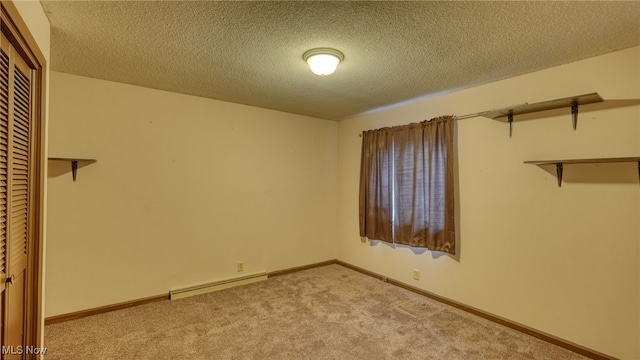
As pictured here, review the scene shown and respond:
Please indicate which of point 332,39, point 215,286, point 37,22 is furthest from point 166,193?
point 332,39

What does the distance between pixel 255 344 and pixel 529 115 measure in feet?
10.3

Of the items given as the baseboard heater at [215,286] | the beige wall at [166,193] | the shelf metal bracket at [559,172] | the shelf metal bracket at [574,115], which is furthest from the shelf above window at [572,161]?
the baseboard heater at [215,286]

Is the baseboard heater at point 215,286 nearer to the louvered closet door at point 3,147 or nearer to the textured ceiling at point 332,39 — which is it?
the louvered closet door at point 3,147

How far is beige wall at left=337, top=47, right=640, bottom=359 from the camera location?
2195 mm

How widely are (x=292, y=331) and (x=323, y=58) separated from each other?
7.65ft

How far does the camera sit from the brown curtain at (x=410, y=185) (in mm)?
3234

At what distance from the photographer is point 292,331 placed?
264 centimetres

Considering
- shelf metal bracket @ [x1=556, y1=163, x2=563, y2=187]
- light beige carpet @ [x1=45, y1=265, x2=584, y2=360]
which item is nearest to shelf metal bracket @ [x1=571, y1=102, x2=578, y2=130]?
shelf metal bracket @ [x1=556, y1=163, x2=563, y2=187]

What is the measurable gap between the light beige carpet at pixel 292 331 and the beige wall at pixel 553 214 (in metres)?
0.30

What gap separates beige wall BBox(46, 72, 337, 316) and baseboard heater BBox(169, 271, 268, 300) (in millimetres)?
89

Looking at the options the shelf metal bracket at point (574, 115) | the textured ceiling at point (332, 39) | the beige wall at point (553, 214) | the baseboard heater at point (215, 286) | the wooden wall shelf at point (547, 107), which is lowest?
the baseboard heater at point (215, 286)

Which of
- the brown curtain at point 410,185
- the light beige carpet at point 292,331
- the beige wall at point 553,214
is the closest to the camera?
the beige wall at point 553,214

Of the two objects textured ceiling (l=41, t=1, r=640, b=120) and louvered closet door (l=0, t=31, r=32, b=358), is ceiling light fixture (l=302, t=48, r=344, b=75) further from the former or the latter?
louvered closet door (l=0, t=31, r=32, b=358)

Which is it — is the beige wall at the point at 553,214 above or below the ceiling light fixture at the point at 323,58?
below
